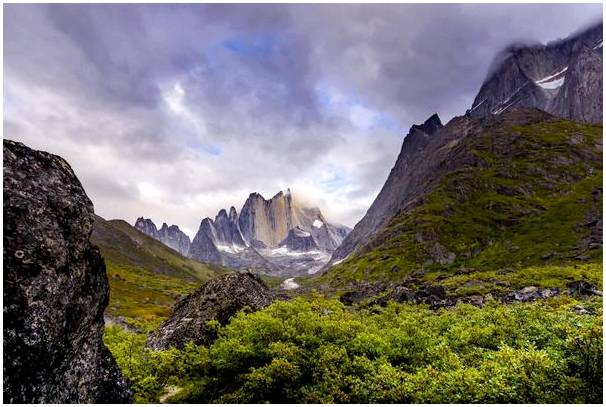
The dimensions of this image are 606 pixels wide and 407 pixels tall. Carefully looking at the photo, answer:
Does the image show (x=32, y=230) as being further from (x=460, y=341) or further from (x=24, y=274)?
(x=460, y=341)

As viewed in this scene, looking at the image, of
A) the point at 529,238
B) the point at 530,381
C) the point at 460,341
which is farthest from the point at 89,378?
the point at 529,238

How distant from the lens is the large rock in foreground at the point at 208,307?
112ft

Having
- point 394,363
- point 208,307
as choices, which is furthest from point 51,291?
point 208,307

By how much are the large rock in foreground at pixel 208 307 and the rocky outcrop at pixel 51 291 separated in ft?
49.0

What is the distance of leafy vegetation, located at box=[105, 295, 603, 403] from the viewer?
1540cm

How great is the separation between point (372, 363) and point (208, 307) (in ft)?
69.6

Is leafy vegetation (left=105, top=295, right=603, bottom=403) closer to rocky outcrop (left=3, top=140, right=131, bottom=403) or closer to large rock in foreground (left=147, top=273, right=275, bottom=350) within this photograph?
rocky outcrop (left=3, top=140, right=131, bottom=403)

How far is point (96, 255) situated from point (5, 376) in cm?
641

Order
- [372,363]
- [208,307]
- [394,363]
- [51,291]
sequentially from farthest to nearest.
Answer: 1. [208,307]
2. [394,363]
3. [372,363]
4. [51,291]

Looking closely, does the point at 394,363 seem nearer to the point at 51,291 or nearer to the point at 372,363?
the point at 372,363

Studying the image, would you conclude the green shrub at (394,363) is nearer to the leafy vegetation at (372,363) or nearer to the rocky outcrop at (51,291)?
the leafy vegetation at (372,363)

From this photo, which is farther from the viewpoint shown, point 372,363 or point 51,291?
point 372,363

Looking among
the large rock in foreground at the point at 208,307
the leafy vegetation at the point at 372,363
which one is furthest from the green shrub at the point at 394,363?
the large rock in foreground at the point at 208,307

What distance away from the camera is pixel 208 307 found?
36.9 meters
